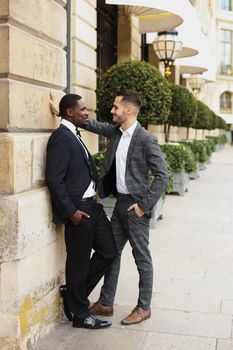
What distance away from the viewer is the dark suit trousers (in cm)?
428

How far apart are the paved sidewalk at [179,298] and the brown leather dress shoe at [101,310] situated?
85 millimetres

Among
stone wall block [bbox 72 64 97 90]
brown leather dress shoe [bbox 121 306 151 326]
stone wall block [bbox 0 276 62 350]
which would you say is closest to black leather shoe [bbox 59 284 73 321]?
stone wall block [bbox 0 276 62 350]

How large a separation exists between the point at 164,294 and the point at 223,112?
5777 centimetres

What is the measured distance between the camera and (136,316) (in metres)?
4.55

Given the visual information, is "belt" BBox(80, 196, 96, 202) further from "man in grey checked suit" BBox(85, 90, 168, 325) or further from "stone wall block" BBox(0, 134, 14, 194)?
"stone wall block" BBox(0, 134, 14, 194)

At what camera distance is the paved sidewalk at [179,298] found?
4.19 metres

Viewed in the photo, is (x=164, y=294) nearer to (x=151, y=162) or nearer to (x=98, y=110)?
(x=151, y=162)

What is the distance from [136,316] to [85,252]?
0.74 metres

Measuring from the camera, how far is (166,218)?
9.75 meters

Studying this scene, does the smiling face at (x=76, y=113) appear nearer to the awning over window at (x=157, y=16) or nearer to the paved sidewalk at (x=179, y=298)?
the paved sidewalk at (x=179, y=298)

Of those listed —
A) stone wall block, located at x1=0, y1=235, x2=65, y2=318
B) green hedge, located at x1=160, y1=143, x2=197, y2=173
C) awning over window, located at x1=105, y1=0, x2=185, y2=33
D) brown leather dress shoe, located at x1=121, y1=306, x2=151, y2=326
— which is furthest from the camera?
green hedge, located at x1=160, y1=143, x2=197, y2=173

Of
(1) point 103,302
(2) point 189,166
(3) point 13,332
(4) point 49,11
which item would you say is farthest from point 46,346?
(2) point 189,166

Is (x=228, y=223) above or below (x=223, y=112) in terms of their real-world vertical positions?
below

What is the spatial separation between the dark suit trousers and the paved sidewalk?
0.29 metres
